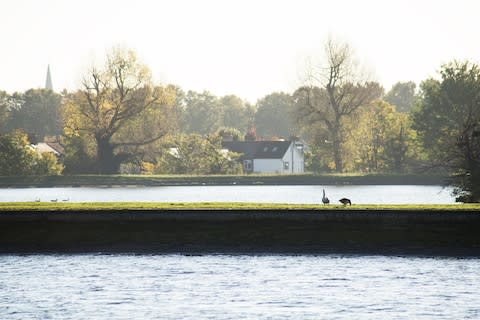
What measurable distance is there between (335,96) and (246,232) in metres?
110

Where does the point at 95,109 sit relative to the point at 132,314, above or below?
above

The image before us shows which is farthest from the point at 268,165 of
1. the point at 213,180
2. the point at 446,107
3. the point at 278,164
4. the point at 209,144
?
the point at 446,107

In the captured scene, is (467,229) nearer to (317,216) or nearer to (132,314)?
(317,216)

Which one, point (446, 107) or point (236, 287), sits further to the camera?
point (446, 107)

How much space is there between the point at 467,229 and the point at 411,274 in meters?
7.35

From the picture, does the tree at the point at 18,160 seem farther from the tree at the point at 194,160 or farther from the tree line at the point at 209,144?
the tree at the point at 194,160

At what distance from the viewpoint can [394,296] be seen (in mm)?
38812

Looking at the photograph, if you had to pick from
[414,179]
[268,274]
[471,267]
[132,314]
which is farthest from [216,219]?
[414,179]

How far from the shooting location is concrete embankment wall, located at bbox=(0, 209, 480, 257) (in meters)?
50.2

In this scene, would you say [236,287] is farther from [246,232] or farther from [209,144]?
[209,144]

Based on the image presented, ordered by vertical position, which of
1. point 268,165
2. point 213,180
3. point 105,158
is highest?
point 268,165

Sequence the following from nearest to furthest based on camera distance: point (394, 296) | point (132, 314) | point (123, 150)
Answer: point (132, 314), point (394, 296), point (123, 150)

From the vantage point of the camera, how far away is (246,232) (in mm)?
51625

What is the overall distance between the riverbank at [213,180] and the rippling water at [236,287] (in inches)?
3864
